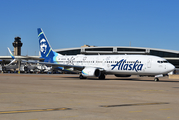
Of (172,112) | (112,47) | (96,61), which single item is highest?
(112,47)

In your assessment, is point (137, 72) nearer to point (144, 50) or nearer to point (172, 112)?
point (172, 112)

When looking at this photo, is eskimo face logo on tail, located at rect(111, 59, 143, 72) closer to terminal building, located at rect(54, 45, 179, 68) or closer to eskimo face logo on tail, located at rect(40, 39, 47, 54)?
eskimo face logo on tail, located at rect(40, 39, 47, 54)

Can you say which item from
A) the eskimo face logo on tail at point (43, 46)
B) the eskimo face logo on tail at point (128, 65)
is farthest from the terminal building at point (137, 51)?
the eskimo face logo on tail at point (128, 65)

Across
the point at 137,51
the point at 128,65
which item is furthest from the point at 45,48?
the point at 137,51

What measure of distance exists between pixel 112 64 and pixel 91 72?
144 inches

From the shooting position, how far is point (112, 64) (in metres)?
40.8

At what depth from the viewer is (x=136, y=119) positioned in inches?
345

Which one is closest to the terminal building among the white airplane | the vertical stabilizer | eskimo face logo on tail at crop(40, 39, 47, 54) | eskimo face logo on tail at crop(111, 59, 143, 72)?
the vertical stabilizer

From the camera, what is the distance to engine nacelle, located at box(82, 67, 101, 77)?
40094 mm

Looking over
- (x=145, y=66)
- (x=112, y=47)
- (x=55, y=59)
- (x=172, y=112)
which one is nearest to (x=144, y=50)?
(x=112, y=47)

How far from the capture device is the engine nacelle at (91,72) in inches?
1578

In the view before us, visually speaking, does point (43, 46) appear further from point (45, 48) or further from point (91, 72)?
point (91, 72)

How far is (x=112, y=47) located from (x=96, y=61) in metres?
70.8

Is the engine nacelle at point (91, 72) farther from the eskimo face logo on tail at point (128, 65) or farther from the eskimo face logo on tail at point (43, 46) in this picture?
the eskimo face logo on tail at point (43, 46)
